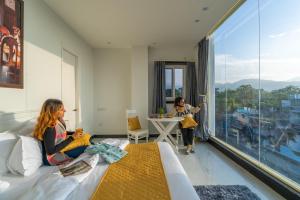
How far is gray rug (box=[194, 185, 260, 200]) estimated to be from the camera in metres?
2.10

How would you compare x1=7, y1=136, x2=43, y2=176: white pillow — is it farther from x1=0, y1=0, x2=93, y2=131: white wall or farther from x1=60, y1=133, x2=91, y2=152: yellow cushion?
x1=0, y1=0, x2=93, y2=131: white wall

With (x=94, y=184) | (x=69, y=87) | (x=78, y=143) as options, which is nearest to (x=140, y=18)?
(x=69, y=87)

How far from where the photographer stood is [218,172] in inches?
112

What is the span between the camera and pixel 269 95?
2521mm

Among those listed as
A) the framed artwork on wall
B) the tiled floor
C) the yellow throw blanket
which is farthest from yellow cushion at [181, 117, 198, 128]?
the framed artwork on wall

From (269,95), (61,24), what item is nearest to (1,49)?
(61,24)

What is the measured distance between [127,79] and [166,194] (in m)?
4.36

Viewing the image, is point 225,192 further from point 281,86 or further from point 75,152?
point 75,152

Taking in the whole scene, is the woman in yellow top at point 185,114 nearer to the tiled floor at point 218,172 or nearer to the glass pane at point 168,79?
the tiled floor at point 218,172

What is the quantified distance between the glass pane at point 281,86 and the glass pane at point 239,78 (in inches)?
7.4

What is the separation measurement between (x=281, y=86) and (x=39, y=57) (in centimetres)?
328

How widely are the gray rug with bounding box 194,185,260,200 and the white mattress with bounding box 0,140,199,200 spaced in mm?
808

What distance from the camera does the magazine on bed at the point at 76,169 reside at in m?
1.39

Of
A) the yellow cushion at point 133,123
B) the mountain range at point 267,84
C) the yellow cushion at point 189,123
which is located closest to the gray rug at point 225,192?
the mountain range at point 267,84
